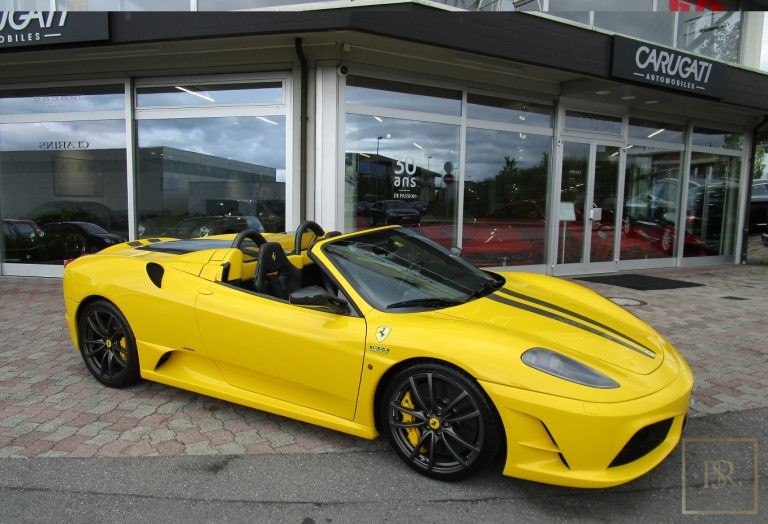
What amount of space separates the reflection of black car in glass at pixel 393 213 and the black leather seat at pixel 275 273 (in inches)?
161

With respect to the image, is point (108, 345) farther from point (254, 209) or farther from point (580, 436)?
point (254, 209)

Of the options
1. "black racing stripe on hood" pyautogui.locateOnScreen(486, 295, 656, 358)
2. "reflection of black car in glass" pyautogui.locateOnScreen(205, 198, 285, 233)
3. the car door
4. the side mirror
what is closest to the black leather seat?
the car door

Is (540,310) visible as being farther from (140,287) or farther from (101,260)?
(101,260)

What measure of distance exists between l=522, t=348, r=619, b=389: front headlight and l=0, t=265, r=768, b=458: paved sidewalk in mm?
1112

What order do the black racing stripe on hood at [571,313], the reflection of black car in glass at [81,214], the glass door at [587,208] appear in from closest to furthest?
the black racing stripe on hood at [571,313] < the reflection of black car in glass at [81,214] < the glass door at [587,208]

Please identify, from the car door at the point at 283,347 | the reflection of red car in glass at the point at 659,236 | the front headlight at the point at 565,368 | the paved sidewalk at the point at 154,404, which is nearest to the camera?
the front headlight at the point at 565,368

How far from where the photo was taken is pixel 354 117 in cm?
707

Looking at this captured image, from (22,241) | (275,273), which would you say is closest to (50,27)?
(22,241)

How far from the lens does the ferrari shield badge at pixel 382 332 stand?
8.16ft

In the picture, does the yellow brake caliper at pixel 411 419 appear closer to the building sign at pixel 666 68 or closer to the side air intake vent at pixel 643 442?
the side air intake vent at pixel 643 442

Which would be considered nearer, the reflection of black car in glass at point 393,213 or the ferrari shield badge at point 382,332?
the ferrari shield badge at point 382,332

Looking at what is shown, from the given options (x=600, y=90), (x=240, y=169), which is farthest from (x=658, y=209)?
(x=240, y=169)

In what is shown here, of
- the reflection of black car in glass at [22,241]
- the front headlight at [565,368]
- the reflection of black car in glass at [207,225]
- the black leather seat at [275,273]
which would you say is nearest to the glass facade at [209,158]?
the reflection of black car in glass at [207,225]

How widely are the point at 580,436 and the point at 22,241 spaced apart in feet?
31.4
